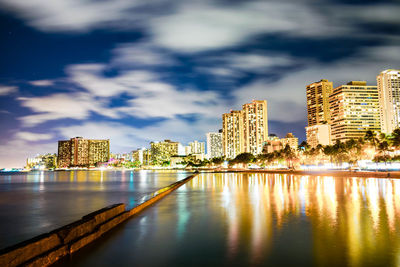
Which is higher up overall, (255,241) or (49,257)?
(49,257)

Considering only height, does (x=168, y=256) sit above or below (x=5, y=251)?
below

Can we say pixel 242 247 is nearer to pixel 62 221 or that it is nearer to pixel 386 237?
pixel 386 237

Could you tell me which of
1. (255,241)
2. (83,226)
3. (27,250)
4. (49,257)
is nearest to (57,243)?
(49,257)

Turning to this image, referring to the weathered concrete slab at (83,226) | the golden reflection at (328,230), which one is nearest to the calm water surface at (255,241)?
the golden reflection at (328,230)

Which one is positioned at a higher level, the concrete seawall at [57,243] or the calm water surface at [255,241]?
the concrete seawall at [57,243]

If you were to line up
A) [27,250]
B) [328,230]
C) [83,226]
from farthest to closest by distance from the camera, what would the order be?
[328,230]
[83,226]
[27,250]

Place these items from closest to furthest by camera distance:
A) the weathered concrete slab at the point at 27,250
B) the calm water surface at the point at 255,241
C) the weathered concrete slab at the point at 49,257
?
the weathered concrete slab at the point at 27,250, the weathered concrete slab at the point at 49,257, the calm water surface at the point at 255,241

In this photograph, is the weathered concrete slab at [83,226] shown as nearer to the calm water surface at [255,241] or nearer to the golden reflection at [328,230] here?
the calm water surface at [255,241]

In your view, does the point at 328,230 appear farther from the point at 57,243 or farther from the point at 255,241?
the point at 57,243

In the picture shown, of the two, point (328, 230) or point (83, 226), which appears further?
point (328, 230)

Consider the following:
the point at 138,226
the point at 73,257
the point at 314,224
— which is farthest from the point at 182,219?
the point at 73,257

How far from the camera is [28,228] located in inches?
615

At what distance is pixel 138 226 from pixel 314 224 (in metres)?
6.56

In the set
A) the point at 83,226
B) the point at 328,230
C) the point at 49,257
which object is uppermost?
the point at 83,226
